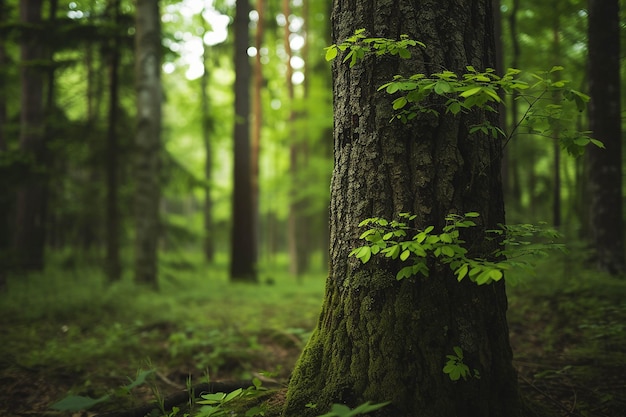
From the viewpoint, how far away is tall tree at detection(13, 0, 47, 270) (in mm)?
7398

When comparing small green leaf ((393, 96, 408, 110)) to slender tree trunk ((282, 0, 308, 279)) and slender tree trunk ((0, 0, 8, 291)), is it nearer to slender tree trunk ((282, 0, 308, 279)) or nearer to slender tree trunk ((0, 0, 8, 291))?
slender tree trunk ((0, 0, 8, 291))

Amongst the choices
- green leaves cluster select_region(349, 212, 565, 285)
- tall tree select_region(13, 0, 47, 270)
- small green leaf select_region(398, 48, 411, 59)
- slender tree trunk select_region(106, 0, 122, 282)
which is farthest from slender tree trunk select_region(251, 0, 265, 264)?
small green leaf select_region(398, 48, 411, 59)

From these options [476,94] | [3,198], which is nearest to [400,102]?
→ [476,94]

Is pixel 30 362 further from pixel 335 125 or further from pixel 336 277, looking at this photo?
pixel 335 125

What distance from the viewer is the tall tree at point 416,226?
84.0 inches

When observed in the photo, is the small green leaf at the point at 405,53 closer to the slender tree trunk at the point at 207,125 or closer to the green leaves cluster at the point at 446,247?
the green leaves cluster at the point at 446,247

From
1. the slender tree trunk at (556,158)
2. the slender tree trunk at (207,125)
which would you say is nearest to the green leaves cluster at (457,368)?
the slender tree trunk at (556,158)

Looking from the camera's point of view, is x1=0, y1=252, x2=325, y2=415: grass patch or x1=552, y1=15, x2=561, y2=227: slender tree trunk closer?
x1=0, y1=252, x2=325, y2=415: grass patch

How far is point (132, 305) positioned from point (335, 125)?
17.1ft

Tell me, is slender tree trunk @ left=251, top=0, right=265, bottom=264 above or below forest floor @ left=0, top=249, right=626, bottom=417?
above

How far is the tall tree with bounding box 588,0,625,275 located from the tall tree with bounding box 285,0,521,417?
4295 millimetres

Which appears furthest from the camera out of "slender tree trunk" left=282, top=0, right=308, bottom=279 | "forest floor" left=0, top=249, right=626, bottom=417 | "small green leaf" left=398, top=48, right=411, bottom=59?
"slender tree trunk" left=282, top=0, right=308, bottom=279

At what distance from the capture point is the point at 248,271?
10.9 metres

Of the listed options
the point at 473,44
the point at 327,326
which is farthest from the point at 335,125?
the point at 327,326
